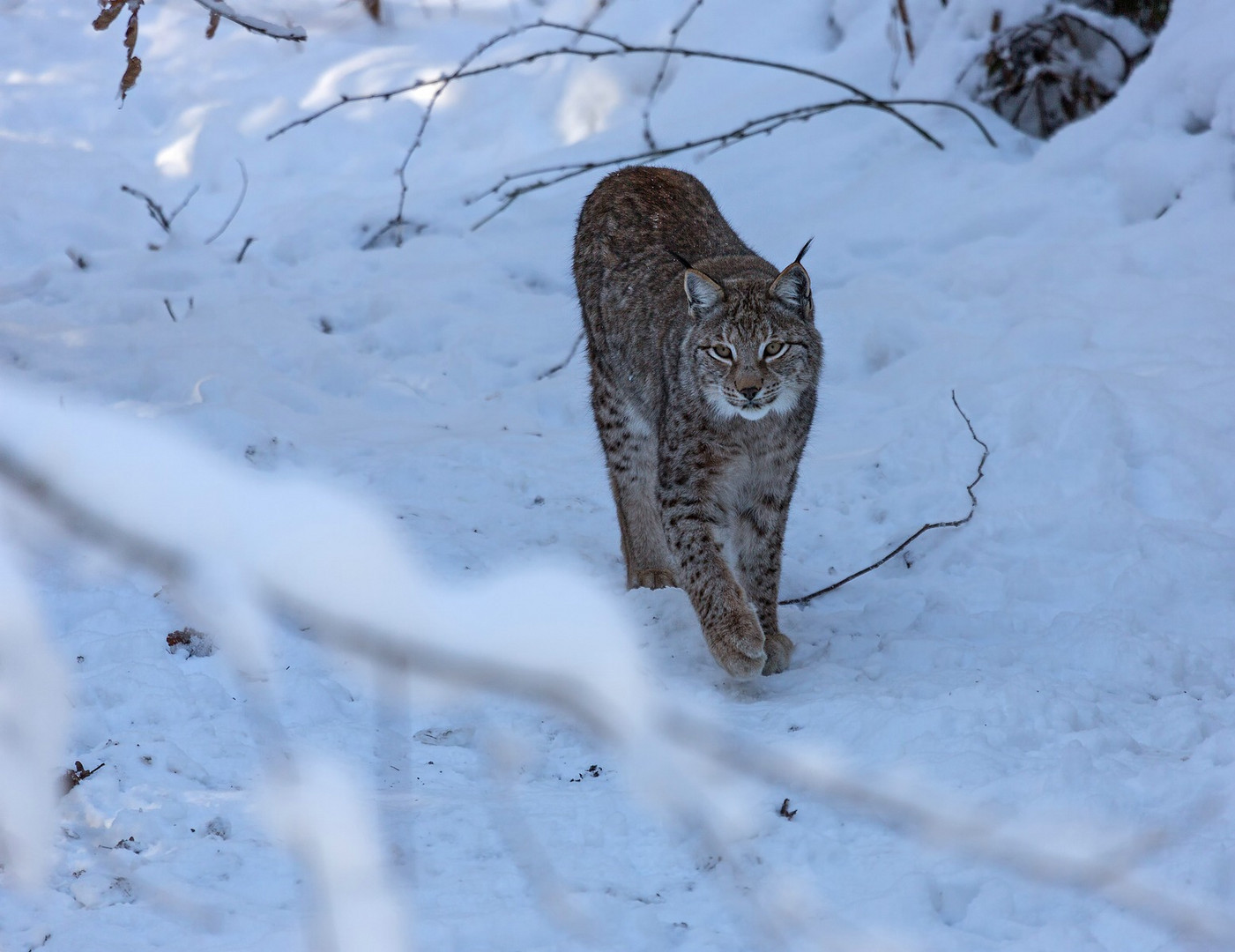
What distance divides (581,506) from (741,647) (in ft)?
5.46

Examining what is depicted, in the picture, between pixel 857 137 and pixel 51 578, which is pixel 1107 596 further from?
pixel 857 137

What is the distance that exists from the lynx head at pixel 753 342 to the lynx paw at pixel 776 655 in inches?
27.5

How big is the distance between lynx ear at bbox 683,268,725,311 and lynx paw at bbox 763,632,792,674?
3.54 feet

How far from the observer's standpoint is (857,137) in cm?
754

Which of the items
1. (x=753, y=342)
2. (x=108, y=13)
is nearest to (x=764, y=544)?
(x=753, y=342)

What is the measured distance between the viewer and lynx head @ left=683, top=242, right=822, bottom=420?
374cm

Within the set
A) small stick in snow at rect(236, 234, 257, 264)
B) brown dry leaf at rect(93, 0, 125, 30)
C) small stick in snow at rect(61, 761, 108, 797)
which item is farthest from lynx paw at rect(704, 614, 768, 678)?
small stick in snow at rect(236, 234, 257, 264)

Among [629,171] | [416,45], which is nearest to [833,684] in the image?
[629,171]

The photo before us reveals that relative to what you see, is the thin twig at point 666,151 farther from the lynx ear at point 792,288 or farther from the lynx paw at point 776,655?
the lynx paw at point 776,655

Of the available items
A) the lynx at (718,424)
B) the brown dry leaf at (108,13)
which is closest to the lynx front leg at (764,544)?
the lynx at (718,424)

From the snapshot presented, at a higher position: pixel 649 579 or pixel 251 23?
pixel 251 23

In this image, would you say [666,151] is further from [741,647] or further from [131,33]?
[131,33]

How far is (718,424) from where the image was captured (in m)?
3.85

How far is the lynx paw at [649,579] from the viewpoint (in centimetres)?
447
